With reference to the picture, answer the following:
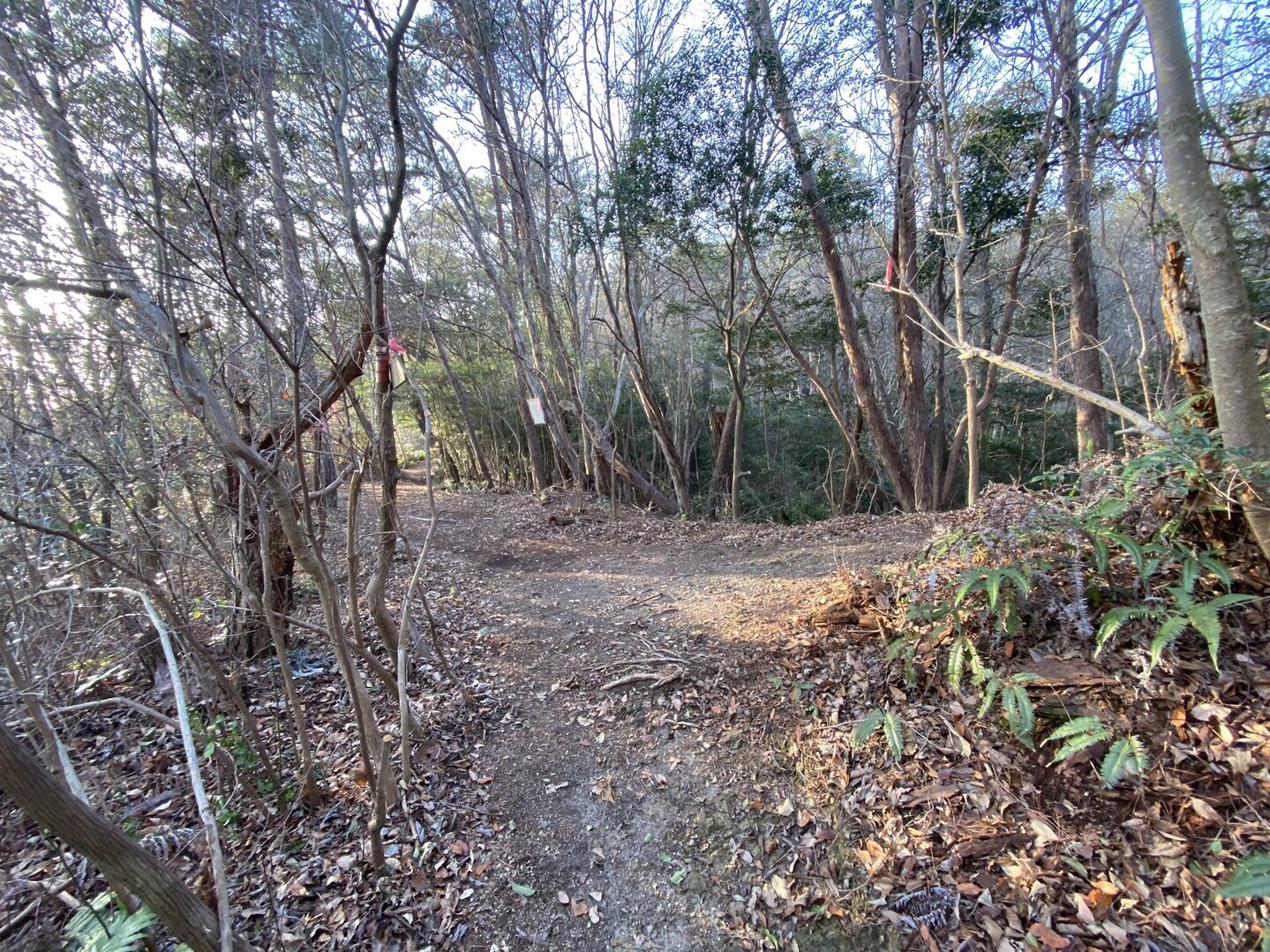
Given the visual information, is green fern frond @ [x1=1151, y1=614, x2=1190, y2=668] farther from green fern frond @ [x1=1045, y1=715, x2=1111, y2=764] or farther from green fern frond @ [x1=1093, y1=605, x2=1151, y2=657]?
green fern frond @ [x1=1045, y1=715, x2=1111, y2=764]

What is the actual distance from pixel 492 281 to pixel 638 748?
7.82m

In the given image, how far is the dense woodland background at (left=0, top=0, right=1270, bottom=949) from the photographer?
2.24m

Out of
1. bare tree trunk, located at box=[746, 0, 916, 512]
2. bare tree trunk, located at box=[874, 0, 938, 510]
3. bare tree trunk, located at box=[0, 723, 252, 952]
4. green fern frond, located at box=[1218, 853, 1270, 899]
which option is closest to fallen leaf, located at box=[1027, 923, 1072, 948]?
green fern frond, located at box=[1218, 853, 1270, 899]

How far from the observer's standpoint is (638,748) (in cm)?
283

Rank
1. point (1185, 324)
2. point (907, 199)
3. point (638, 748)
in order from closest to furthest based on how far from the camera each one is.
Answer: point (1185, 324) < point (638, 748) < point (907, 199)

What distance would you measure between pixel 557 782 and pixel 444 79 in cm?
872

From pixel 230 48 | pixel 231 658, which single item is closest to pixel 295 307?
pixel 230 48

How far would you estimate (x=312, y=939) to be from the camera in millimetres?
1990

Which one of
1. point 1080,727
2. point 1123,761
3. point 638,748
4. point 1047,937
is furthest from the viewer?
point 638,748

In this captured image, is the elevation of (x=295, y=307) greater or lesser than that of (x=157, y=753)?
greater

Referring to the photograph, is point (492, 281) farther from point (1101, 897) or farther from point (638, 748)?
point (1101, 897)

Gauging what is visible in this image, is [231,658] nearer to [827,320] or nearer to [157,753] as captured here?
[157,753]

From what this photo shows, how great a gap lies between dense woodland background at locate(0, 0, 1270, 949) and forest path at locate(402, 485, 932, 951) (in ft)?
2.75

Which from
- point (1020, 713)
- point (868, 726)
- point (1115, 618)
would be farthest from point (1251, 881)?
point (868, 726)
